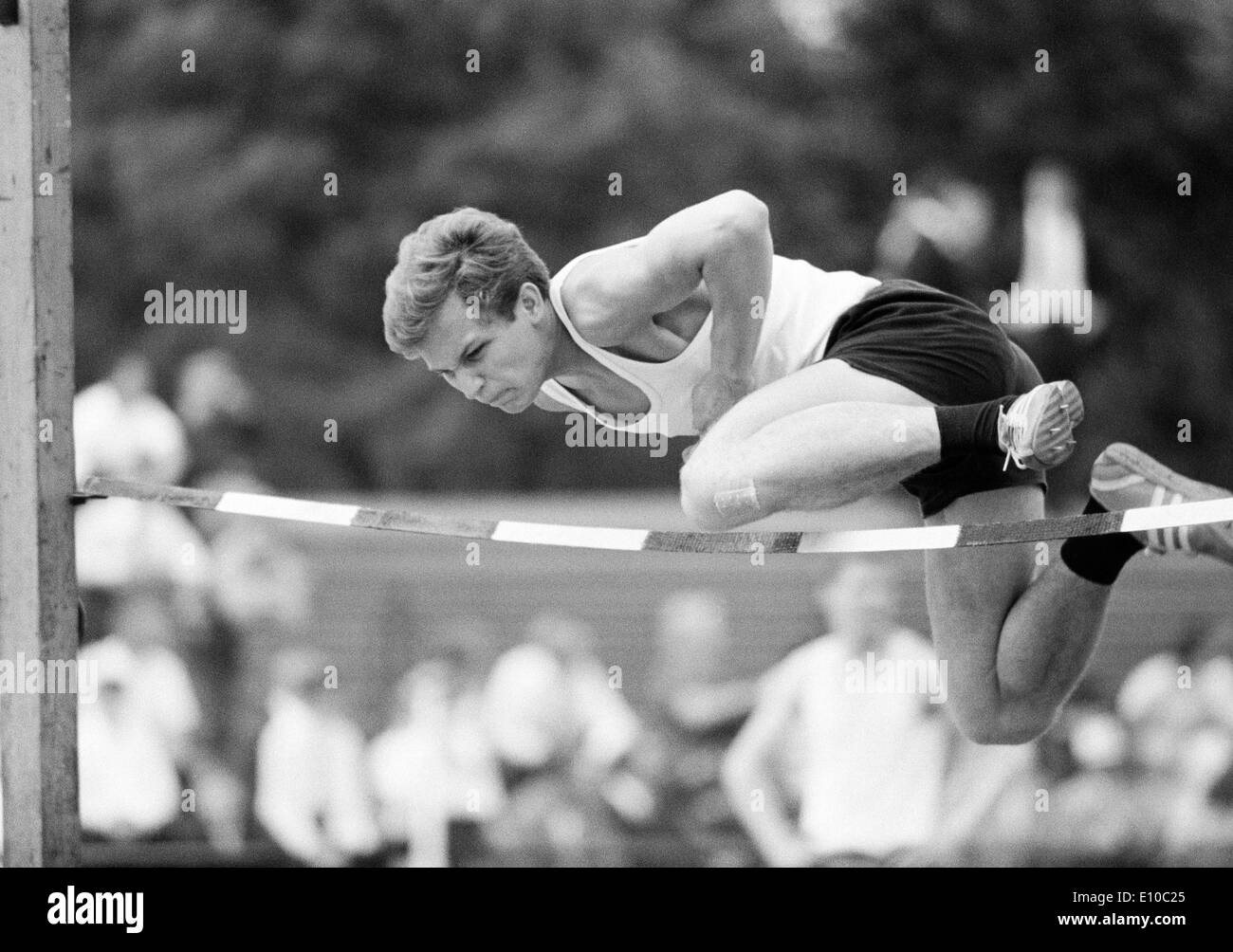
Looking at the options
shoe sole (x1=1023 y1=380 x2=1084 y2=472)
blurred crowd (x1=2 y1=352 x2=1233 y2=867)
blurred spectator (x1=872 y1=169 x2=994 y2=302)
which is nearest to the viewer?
shoe sole (x1=1023 y1=380 x2=1084 y2=472)

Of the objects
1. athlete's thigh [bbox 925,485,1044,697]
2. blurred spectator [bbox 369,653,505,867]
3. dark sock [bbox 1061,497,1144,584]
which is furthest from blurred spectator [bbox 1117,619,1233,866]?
dark sock [bbox 1061,497,1144,584]

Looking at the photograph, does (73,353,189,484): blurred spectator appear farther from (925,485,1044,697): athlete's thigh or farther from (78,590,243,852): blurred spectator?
(925,485,1044,697): athlete's thigh

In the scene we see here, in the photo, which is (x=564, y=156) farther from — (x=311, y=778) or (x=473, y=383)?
(x=473, y=383)

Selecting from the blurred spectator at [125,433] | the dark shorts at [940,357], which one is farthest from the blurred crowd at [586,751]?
A: the dark shorts at [940,357]

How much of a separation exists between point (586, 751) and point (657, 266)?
329cm

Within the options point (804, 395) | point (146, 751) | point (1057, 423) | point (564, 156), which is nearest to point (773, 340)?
point (804, 395)

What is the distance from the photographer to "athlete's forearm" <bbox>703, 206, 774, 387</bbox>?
3871 mm

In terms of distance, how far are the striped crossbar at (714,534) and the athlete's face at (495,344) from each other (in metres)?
0.29

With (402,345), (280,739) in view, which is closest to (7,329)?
(402,345)

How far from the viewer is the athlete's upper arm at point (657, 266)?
388 cm

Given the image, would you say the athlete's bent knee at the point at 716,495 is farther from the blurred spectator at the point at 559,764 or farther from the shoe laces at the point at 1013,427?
the blurred spectator at the point at 559,764

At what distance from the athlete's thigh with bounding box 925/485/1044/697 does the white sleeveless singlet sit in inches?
17.4

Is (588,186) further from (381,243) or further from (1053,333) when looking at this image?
(1053,333)

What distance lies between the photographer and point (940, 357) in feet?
12.8
